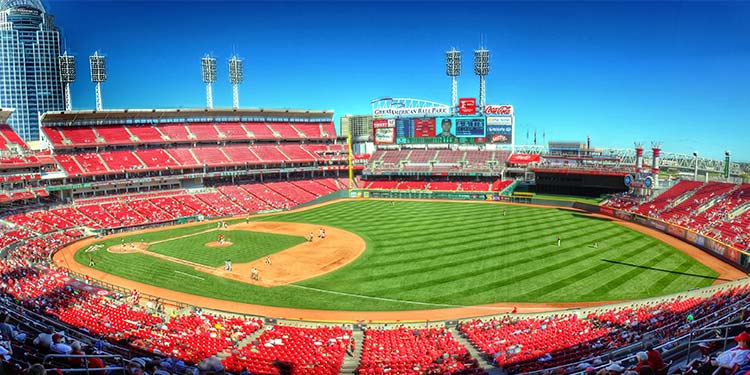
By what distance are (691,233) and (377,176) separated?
168 feet

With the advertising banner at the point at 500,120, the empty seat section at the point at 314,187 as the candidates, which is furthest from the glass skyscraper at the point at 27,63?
the advertising banner at the point at 500,120

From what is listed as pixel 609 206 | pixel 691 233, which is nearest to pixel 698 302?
pixel 691 233

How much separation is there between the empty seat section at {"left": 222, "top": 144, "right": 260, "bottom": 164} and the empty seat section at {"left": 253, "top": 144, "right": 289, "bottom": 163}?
1265mm

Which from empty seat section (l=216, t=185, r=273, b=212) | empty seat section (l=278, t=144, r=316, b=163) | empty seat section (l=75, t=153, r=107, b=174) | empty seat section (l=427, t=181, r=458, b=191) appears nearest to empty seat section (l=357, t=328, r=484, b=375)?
empty seat section (l=216, t=185, r=273, b=212)

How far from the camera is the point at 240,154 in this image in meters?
76.4

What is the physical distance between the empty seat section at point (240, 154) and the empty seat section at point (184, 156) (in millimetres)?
5575

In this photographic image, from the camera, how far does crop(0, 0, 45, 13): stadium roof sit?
6160 inches

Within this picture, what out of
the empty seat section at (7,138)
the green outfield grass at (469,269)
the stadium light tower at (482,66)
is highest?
the stadium light tower at (482,66)

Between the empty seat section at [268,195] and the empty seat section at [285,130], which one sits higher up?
the empty seat section at [285,130]

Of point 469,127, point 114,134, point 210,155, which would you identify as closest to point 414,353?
point 210,155

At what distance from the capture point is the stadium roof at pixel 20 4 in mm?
156462

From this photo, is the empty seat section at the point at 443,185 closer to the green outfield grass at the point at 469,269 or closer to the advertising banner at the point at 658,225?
the green outfield grass at the point at 469,269

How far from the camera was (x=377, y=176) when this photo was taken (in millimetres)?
85188

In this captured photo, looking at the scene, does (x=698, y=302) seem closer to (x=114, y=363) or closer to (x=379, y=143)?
(x=114, y=363)
